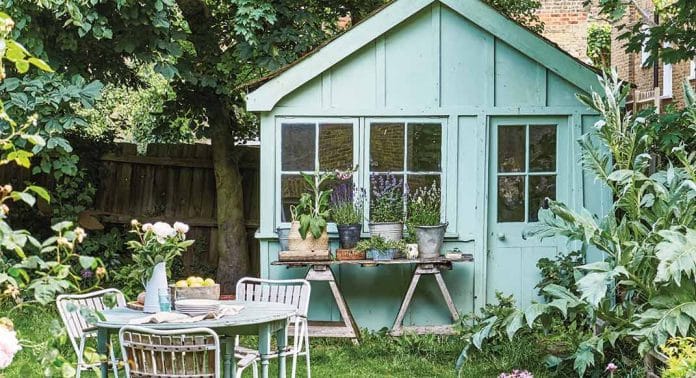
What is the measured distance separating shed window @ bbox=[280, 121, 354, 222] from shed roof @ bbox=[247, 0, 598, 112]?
14.5 inches

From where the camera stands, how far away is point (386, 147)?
850 centimetres

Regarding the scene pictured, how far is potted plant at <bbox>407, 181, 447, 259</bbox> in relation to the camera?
8.19 meters

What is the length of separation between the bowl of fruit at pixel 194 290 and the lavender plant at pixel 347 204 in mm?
3040

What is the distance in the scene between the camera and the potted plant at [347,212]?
8.27 m

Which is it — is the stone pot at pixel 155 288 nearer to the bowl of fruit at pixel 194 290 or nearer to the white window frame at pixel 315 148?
the bowl of fruit at pixel 194 290

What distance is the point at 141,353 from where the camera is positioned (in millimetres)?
4453

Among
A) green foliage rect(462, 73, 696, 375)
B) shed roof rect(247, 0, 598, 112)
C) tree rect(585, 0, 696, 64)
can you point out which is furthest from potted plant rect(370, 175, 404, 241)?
tree rect(585, 0, 696, 64)

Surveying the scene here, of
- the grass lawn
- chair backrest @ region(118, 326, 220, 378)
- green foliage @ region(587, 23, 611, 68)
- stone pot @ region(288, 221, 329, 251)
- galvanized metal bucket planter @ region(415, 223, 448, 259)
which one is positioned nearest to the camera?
chair backrest @ region(118, 326, 220, 378)

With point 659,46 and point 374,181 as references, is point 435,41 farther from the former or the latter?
point 659,46

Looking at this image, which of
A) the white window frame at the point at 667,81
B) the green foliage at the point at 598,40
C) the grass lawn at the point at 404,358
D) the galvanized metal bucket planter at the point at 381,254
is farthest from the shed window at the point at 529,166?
the green foliage at the point at 598,40

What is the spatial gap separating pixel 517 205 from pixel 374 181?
1.37 metres

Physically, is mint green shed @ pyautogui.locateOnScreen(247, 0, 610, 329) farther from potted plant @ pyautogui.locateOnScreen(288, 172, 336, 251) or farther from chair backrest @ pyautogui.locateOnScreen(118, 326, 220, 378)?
chair backrest @ pyautogui.locateOnScreen(118, 326, 220, 378)

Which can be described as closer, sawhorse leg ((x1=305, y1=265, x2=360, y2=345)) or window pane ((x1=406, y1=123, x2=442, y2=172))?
sawhorse leg ((x1=305, y1=265, x2=360, y2=345))

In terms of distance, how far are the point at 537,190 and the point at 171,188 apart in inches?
215
